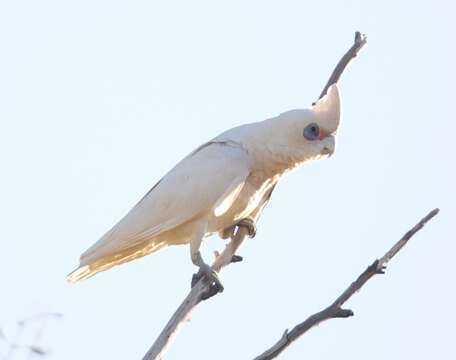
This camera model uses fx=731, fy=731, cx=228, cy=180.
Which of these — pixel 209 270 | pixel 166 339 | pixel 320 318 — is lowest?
pixel 320 318

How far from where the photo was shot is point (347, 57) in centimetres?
518

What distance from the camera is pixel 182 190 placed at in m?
5.26

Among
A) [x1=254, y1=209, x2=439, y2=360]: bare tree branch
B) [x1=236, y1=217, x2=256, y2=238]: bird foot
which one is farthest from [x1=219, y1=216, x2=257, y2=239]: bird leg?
[x1=254, y1=209, x2=439, y2=360]: bare tree branch

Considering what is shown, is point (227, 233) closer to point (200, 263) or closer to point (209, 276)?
point (200, 263)

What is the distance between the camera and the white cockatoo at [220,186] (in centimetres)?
513

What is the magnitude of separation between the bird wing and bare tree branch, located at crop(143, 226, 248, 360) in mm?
273

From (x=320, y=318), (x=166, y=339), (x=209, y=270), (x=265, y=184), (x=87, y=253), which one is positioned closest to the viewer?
(x=320, y=318)

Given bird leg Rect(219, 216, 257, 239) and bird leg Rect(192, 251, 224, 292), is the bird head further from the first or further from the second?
bird leg Rect(192, 251, 224, 292)

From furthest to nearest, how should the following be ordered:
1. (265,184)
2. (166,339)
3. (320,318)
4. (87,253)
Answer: (265,184) < (87,253) < (166,339) < (320,318)

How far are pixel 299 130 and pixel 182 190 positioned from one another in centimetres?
96

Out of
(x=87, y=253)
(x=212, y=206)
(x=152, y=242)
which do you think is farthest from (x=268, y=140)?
(x=87, y=253)

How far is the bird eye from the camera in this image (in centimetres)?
535

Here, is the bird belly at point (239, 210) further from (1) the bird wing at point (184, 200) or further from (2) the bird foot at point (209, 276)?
(2) the bird foot at point (209, 276)

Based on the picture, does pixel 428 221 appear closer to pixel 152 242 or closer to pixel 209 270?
pixel 209 270
